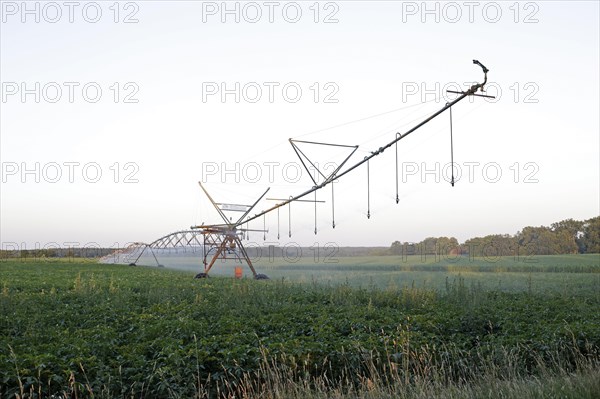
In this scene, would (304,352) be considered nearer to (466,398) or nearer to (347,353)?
(347,353)

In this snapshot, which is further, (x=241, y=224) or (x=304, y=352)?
(x=241, y=224)

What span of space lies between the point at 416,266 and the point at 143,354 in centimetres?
4508

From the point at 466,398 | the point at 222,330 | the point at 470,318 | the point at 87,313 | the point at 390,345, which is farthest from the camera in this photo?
the point at 87,313

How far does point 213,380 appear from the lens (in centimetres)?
795

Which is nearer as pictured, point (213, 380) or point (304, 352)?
point (213, 380)

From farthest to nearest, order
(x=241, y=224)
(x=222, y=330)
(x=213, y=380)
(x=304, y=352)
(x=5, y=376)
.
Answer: (x=241, y=224) → (x=222, y=330) → (x=304, y=352) → (x=213, y=380) → (x=5, y=376)

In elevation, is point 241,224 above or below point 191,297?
above

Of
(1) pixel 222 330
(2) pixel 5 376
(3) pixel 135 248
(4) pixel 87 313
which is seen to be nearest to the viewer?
(2) pixel 5 376

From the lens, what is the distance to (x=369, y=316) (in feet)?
43.6

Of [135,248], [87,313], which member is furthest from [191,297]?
[135,248]

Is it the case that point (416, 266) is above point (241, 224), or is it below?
below

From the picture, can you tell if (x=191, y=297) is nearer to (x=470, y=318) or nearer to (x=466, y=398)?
(x=470, y=318)

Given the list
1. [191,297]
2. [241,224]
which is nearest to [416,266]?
[241,224]

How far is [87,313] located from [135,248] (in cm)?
6967
